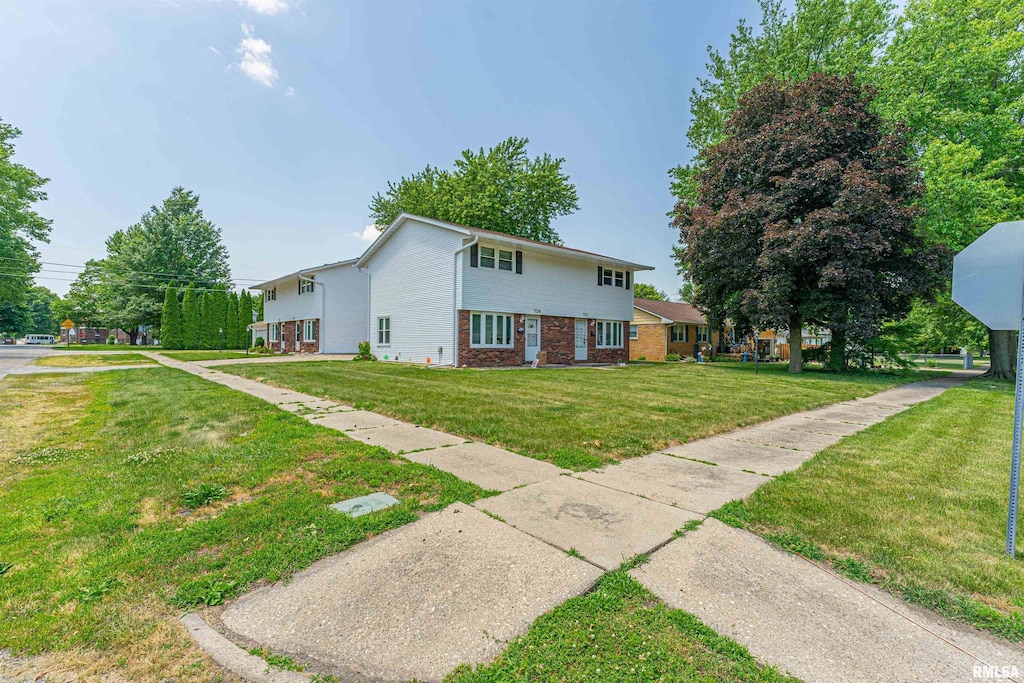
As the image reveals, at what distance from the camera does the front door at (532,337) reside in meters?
20.2

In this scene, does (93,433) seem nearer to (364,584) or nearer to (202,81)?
(364,584)

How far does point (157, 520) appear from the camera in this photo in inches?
137

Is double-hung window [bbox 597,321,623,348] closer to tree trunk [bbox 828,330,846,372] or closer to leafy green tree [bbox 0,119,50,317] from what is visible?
tree trunk [bbox 828,330,846,372]

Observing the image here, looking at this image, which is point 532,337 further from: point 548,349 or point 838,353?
point 838,353

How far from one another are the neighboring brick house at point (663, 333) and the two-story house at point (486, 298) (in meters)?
7.18

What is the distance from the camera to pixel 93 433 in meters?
6.31

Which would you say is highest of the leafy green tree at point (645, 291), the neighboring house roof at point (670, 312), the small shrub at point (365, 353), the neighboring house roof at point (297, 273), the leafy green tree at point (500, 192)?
the leafy green tree at point (500, 192)

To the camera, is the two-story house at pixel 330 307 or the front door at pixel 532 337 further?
the two-story house at pixel 330 307

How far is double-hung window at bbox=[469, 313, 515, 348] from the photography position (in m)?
18.1

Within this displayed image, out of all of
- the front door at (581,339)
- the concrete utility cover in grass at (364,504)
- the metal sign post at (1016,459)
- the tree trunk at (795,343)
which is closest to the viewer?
the metal sign post at (1016,459)

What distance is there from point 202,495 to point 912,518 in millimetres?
6130

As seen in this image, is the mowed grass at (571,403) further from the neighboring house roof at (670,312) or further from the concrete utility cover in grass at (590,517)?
the neighboring house roof at (670,312)

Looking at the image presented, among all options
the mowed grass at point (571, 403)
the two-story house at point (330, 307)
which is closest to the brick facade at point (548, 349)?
the mowed grass at point (571, 403)

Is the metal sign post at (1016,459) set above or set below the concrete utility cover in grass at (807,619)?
above
